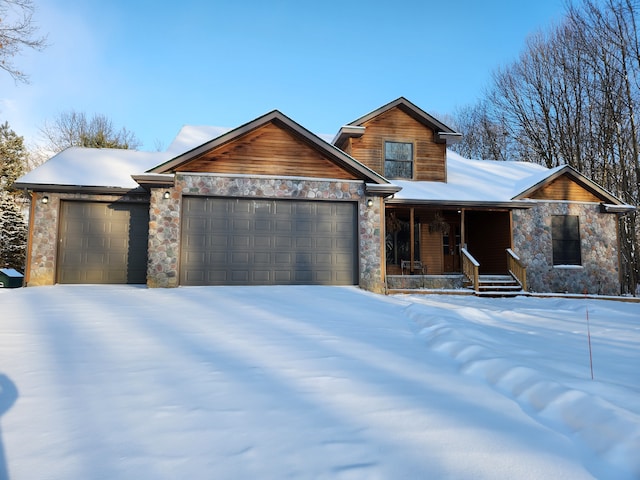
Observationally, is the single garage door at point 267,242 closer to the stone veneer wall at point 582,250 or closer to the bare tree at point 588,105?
the stone veneer wall at point 582,250

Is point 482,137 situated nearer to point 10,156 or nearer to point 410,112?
point 410,112

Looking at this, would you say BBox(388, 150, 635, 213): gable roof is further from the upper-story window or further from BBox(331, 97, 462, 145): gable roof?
BBox(331, 97, 462, 145): gable roof

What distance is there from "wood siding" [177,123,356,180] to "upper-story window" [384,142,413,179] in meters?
3.88

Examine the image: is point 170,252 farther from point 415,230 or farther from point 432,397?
point 415,230

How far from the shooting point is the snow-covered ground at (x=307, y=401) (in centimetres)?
211

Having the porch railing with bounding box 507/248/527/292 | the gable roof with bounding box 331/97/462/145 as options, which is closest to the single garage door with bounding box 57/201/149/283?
the gable roof with bounding box 331/97/462/145

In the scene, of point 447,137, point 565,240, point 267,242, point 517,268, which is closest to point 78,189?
point 267,242

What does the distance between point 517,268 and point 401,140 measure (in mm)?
6109

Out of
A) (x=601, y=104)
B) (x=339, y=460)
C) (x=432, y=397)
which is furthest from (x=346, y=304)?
(x=601, y=104)

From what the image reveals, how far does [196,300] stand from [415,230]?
31.5 feet

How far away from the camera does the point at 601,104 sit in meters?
21.1

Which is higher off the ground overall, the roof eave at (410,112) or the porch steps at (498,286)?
the roof eave at (410,112)

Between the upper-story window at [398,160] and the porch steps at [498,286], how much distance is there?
15.3 ft

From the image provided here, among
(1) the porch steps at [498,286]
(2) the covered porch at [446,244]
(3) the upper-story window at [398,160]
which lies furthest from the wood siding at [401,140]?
(1) the porch steps at [498,286]
